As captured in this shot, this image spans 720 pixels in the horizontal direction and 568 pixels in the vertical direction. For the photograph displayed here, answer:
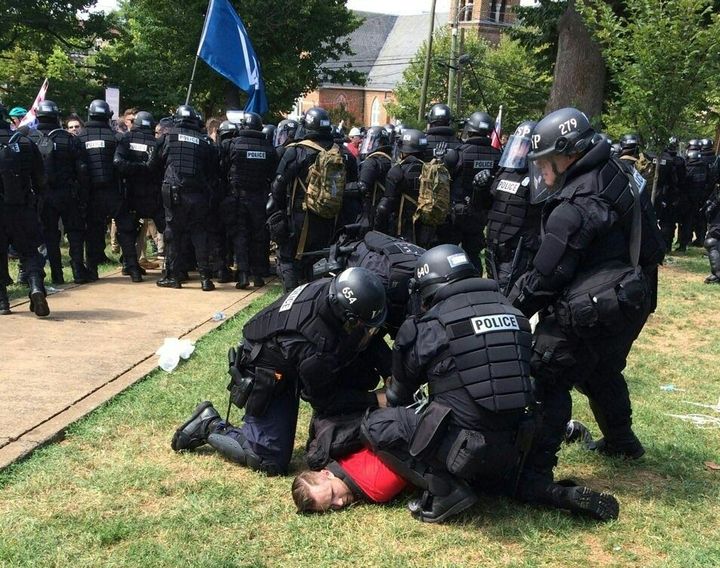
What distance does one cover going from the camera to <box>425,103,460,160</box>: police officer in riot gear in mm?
9836

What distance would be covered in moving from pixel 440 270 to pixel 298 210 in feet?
15.0

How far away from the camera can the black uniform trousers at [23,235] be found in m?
8.29

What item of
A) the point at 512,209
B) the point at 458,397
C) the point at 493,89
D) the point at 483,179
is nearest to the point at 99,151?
the point at 483,179

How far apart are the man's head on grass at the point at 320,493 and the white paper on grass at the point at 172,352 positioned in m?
2.75

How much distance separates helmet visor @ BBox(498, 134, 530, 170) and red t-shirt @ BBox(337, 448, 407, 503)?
377 centimetres

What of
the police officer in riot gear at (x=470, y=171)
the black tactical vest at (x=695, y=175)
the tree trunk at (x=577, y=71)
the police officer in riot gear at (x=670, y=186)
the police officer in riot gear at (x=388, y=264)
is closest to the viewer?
the police officer in riot gear at (x=388, y=264)

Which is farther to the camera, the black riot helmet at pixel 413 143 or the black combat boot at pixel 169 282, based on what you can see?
the black combat boot at pixel 169 282

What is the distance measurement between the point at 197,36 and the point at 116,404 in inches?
844

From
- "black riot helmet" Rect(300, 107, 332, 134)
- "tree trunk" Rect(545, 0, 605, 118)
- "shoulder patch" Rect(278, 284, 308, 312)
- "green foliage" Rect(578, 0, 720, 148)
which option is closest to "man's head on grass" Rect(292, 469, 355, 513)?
"shoulder patch" Rect(278, 284, 308, 312)

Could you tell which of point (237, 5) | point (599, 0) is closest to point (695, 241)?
point (599, 0)

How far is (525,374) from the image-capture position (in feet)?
13.1

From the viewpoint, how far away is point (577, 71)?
57.4 feet

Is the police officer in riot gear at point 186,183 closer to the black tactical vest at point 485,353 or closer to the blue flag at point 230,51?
the blue flag at point 230,51

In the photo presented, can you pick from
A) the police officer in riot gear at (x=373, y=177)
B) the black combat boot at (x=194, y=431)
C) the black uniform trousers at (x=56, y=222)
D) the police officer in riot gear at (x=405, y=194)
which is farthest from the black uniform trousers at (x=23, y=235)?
the black combat boot at (x=194, y=431)
